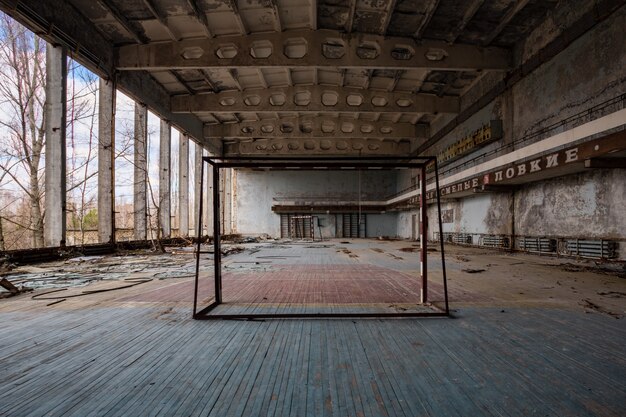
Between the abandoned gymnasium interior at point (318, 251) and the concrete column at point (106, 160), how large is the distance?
7 centimetres

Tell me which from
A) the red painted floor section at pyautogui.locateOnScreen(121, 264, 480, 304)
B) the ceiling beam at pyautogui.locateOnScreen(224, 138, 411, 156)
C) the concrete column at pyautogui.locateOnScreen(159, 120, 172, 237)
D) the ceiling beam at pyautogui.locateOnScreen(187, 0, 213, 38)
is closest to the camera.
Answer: the red painted floor section at pyautogui.locateOnScreen(121, 264, 480, 304)

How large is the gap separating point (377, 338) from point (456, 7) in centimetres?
1153

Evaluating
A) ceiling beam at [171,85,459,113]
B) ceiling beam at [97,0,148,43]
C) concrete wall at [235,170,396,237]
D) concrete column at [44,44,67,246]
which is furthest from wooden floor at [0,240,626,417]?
concrete wall at [235,170,396,237]

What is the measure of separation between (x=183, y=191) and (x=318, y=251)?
32.7ft

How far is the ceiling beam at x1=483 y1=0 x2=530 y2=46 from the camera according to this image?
986 centimetres

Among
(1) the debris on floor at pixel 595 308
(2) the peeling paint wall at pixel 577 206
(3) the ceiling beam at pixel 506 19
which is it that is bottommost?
(1) the debris on floor at pixel 595 308

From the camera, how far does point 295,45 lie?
12.9 m

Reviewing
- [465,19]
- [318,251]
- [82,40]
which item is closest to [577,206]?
[465,19]

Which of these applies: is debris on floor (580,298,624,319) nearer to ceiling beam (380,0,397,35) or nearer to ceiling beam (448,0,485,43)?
ceiling beam (448,0,485,43)

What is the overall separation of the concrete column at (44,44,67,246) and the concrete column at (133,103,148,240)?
14.1ft

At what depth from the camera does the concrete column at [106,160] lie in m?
11.7

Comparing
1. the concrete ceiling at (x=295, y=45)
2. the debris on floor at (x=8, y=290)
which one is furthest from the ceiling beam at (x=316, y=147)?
the debris on floor at (x=8, y=290)

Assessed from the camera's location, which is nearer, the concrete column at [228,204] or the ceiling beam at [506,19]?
the ceiling beam at [506,19]

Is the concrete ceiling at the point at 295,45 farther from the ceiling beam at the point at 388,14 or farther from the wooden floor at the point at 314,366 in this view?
the wooden floor at the point at 314,366
